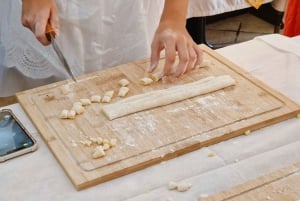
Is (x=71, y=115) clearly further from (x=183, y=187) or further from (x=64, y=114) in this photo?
(x=183, y=187)

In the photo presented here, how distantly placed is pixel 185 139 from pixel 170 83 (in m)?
0.22

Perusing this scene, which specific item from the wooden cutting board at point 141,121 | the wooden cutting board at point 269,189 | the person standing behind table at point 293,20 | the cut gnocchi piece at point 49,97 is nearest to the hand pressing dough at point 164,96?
the wooden cutting board at point 141,121

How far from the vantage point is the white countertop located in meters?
0.80

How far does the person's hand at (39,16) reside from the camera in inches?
40.3

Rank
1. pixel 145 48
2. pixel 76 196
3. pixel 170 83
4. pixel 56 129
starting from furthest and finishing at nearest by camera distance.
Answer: pixel 145 48 → pixel 170 83 → pixel 56 129 → pixel 76 196

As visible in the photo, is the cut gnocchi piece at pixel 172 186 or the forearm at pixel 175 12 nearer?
the cut gnocchi piece at pixel 172 186

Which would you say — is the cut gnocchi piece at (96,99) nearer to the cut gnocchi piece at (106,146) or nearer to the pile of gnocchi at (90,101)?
the pile of gnocchi at (90,101)

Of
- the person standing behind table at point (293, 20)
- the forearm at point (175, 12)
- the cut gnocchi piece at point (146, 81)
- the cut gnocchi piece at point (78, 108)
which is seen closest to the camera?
the cut gnocchi piece at point (78, 108)

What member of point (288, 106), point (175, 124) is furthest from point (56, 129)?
point (288, 106)

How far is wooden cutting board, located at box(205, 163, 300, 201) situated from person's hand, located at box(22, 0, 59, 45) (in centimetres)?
50

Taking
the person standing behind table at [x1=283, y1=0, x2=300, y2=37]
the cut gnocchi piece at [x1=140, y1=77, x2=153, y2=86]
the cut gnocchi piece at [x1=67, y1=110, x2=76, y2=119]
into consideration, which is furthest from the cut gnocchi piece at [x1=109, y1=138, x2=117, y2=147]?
the person standing behind table at [x1=283, y1=0, x2=300, y2=37]

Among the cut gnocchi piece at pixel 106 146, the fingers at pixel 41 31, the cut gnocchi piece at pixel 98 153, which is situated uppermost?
the fingers at pixel 41 31

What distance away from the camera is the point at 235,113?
0.96 m

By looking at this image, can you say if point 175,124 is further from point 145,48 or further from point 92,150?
point 145,48
